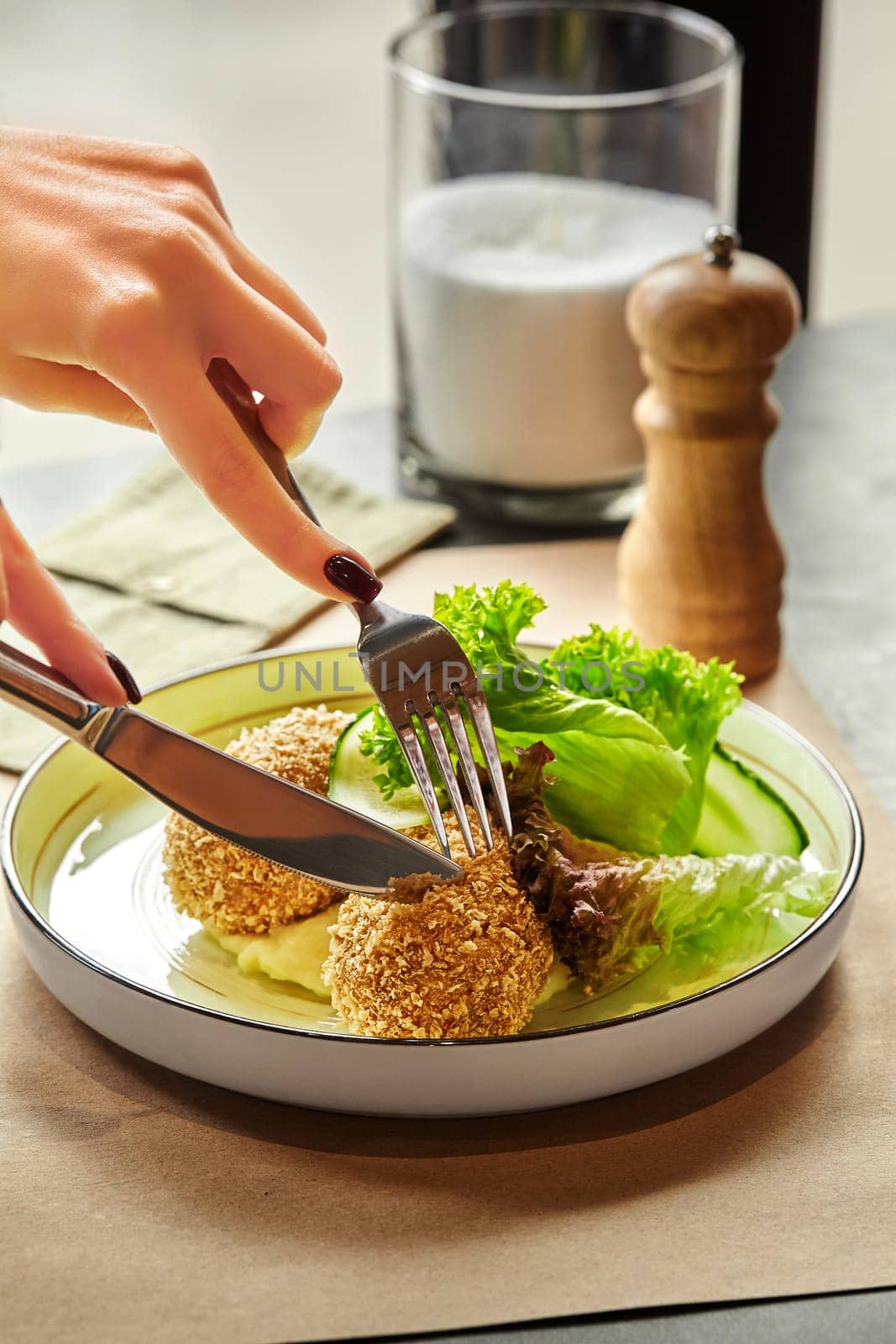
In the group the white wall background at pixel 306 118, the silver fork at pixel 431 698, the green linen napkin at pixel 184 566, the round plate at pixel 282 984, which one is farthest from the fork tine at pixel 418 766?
the white wall background at pixel 306 118

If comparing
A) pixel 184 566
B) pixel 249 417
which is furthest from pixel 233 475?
pixel 184 566

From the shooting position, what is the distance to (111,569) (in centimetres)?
160

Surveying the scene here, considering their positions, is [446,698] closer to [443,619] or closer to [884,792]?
[443,619]

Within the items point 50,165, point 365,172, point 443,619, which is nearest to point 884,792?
point 443,619

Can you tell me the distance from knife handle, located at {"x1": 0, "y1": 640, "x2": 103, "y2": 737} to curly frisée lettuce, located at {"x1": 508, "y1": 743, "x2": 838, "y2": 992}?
265 millimetres

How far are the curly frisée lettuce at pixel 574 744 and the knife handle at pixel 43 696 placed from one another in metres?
0.19

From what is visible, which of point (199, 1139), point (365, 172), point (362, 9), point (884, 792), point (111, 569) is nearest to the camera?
point (199, 1139)

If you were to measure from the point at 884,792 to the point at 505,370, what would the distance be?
627 millimetres

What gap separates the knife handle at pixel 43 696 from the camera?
87 centimetres

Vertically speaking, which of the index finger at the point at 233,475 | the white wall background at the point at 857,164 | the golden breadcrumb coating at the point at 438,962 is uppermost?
the index finger at the point at 233,475

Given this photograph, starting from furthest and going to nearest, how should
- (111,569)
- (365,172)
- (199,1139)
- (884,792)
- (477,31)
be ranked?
(365,172)
(477,31)
(111,569)
(884,792)
(199,1139)

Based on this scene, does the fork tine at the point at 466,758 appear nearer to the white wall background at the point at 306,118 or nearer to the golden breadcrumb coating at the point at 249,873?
the golden breadcrumb coating at the point at 249,873

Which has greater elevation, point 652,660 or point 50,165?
point 50,165

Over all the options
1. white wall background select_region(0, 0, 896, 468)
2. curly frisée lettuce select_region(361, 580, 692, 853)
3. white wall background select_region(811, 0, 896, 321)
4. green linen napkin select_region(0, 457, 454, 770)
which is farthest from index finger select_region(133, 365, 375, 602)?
white wall background select_region(811, 0, 896, 321)
